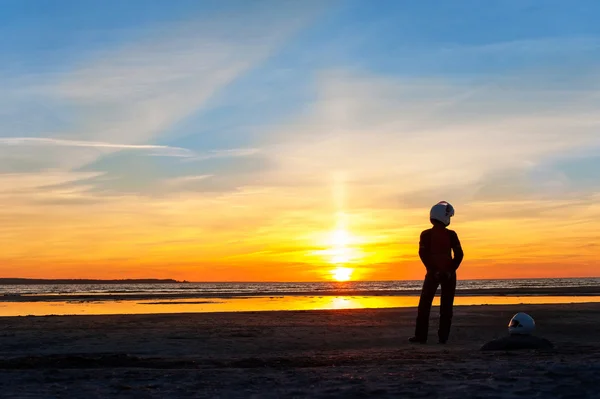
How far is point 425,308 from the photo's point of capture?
45.4ft

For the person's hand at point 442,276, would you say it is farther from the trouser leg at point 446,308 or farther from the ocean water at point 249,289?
the ocean water at point 249,289

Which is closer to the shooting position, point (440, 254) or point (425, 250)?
point (440, 254)

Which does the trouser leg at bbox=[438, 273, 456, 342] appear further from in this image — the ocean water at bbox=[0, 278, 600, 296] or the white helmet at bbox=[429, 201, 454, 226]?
the ocean water at bbox=[0, 278, 600, 296]

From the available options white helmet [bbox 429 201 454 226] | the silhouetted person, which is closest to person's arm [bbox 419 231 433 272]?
the silhouetted person

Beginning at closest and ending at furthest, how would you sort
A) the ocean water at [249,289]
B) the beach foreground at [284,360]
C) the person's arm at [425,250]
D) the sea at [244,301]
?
the beach foreground at [284,360] < the person's arm at [425,250] < the sea at [244,301] < the ocean water at [249,289]

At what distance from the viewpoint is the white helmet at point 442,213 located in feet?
46.1

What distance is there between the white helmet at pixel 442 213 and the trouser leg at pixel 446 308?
1155 mm

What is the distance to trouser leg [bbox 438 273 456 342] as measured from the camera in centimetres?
1359

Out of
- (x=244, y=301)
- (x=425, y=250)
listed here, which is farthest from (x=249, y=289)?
(x=425, y=250)

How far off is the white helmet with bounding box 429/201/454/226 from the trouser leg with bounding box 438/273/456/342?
1155 mm

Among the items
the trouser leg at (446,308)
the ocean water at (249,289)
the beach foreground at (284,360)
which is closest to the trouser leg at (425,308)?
the trouser leg at (446,308)

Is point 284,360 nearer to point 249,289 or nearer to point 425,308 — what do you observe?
point 425,308

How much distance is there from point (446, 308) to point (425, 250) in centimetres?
125

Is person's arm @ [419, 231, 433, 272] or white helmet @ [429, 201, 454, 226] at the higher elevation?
white helmet @ [429, 201, 454, 226]
